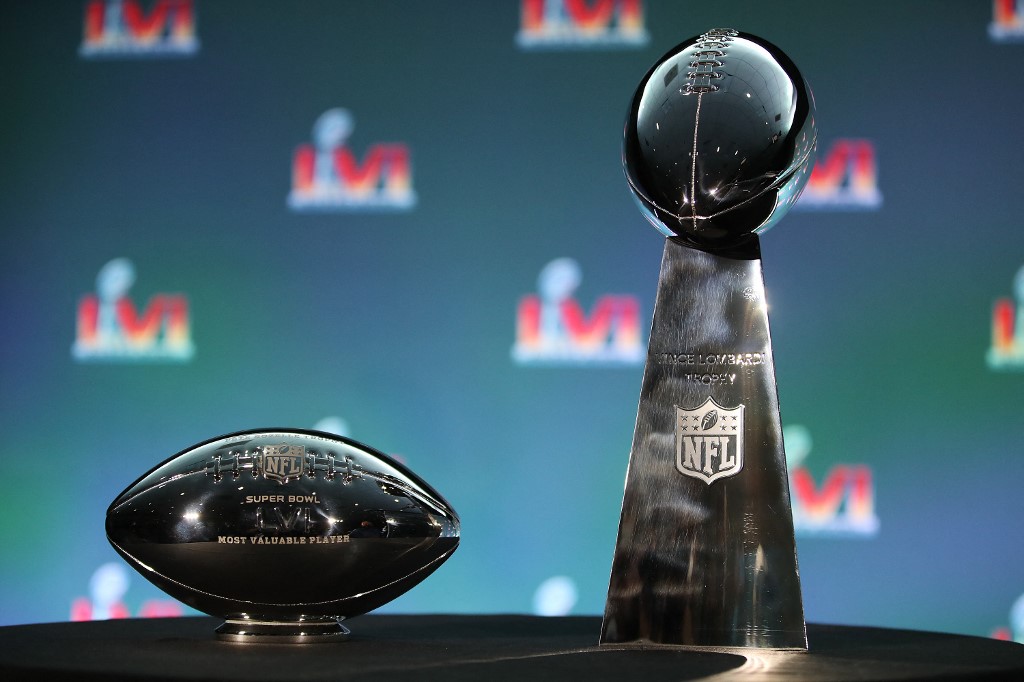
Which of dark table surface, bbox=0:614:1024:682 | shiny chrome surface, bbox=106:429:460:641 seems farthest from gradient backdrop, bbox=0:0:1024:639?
shiny chrome surface, bbox=106:429:460:641

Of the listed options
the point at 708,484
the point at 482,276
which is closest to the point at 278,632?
the point at 708,484

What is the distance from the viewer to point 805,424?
284cm

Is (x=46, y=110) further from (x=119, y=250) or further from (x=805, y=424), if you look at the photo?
(x=805, y=424)

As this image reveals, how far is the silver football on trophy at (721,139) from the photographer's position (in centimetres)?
98

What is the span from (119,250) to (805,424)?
68.6 inches

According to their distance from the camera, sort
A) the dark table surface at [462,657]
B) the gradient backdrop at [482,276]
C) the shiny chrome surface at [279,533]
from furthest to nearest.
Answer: the gradient backdrop at [482,276] → the shiny chrome surface at [279,533] → the dark table surface at [462,657]

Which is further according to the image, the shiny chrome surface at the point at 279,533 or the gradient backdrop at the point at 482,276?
the gradient backdrop at the point at 482,276

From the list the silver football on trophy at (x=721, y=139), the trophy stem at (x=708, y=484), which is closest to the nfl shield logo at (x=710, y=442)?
the trophy stem at (x=708, y=484)

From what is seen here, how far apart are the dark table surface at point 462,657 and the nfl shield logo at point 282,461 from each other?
13 centimetres

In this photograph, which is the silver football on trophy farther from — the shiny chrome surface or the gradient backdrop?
the gradient backdrop

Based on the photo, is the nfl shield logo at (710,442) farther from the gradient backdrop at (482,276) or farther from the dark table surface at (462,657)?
the gradient backdrop at (482,276)

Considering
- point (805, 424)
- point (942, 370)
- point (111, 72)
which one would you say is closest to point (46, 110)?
point (111, 72)

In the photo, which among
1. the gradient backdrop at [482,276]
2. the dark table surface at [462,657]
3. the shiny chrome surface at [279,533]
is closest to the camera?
the dark table surface at [462,657]

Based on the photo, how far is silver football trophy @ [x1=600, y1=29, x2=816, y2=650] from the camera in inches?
38.4
